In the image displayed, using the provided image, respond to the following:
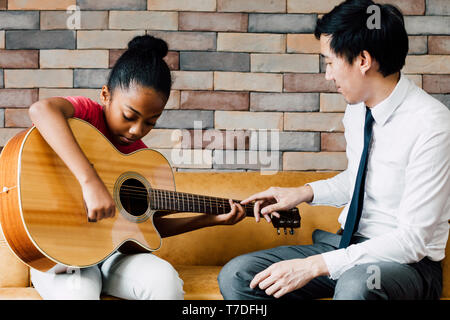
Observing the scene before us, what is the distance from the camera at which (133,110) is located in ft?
4.66

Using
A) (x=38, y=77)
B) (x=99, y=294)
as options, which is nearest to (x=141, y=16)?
(x=38, y=77)

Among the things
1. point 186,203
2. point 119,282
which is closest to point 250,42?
point 186,203

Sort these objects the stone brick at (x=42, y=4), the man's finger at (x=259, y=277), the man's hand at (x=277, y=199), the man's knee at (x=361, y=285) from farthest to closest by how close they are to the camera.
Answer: the stone brick at (x=42, y=4) → the man's hand at (x=277, y=199) → the man's finger at (x=259, y=277) → the man's knee at (x=361, y=285)

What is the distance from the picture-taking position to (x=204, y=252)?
1.87 meters

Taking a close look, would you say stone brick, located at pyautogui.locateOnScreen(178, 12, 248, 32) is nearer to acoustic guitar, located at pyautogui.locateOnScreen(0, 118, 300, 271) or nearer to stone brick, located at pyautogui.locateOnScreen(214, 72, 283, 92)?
stone brick, located at pyautogui.locateOnScreen(214, 72, 283, 92)

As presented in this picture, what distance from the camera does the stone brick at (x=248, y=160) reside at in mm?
2234

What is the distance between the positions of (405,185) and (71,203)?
40.7 inches

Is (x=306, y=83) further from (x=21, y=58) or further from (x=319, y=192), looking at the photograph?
(x=21, y=58)

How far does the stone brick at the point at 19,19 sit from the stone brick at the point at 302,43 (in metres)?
1.30

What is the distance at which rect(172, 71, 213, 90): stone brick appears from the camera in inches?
87.4

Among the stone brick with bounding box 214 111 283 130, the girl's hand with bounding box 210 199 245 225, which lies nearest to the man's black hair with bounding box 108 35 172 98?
the girl's hand with bounding box 210 199 245 225

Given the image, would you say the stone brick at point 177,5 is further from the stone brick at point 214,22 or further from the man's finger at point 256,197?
the man's finger at point 256,197

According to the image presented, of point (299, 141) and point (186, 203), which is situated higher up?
point (299, 141)

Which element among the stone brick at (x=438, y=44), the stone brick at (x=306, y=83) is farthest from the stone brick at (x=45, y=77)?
the stone brick at (x=438, y=44)
